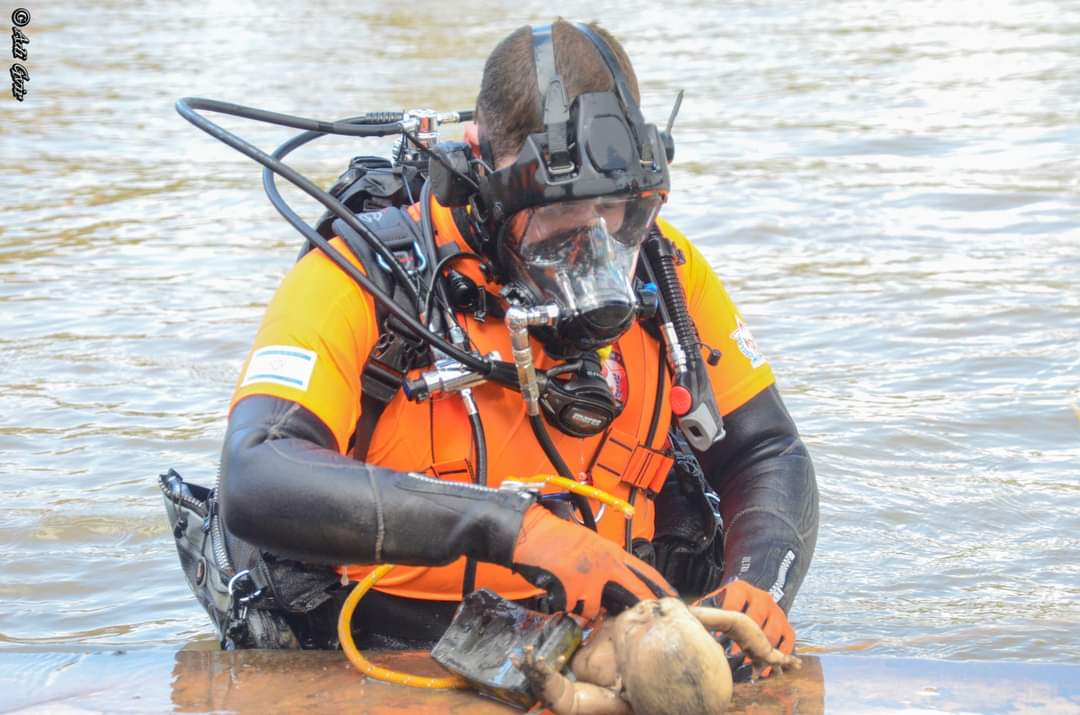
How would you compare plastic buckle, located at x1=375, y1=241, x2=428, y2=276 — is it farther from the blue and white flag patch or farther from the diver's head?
the blue and white flag patch

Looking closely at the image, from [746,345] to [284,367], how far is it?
1149 millimetres

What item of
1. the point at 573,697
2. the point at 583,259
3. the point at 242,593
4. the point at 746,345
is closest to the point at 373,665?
the point at 242,593

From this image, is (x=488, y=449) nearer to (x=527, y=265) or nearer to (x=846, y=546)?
(x=527, y=265)

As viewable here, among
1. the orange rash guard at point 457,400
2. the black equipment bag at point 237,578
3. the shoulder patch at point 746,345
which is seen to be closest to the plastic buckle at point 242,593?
the black equipment bag at point 237,578

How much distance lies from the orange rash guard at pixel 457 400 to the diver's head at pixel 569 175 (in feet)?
0.75

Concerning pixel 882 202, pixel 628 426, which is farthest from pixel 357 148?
pixel 628 426

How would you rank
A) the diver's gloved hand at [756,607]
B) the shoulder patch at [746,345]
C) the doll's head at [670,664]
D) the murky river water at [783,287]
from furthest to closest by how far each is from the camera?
the murky river water at [783,287], the shoulder patch at [746,345], the diver's gloved hand at [756,607], the doll's head at [670,664]

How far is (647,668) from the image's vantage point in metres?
2.34

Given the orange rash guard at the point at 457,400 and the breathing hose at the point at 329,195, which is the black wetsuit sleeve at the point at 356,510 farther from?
the breathing hose at the point at 329,195

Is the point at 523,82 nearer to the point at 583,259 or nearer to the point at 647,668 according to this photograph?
the point at 583,259

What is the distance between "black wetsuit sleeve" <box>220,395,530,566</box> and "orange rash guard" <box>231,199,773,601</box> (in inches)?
6.8

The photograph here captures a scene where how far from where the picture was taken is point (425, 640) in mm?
3080

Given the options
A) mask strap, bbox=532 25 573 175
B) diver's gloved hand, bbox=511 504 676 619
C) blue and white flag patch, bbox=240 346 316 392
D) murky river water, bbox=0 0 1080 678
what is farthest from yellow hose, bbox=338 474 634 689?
murky river water, bbox=0 0 1080 678

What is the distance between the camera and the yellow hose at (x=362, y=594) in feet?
8.91
